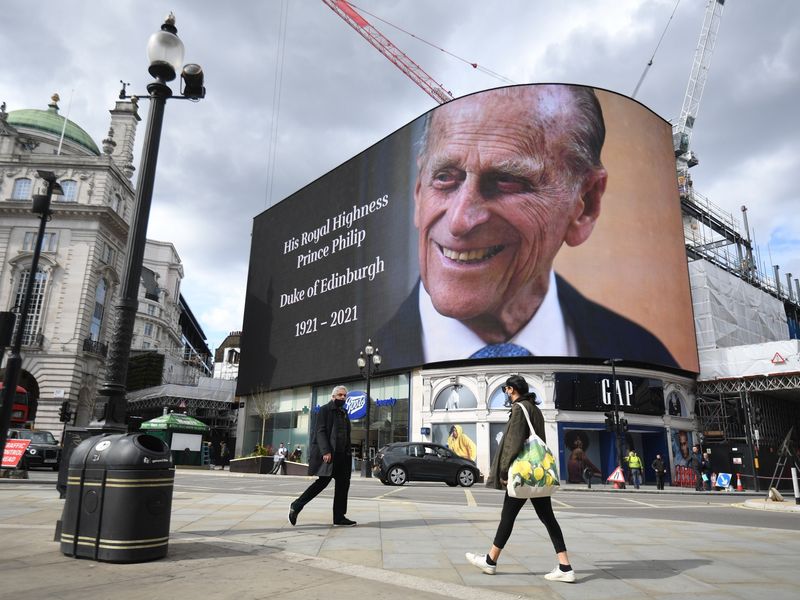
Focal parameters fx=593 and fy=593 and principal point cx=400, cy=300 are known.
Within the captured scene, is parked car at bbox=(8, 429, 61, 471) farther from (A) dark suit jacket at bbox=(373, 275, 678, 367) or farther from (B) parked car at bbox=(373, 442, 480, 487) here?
(A) dark suit jacket at bbox=(373, 275, 678, 367)

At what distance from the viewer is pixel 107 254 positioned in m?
53.2

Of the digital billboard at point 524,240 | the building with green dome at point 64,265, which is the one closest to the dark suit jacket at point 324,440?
the digital billboard at point 524,240

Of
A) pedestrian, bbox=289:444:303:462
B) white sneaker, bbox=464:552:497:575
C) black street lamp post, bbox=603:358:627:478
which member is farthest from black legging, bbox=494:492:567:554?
pedestrian, bbox=289:444:303:462

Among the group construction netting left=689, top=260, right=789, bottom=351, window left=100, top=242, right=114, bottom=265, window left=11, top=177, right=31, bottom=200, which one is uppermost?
window left=11, top=177, right=31, bottom=200

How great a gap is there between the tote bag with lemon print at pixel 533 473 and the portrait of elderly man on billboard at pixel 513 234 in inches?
1070

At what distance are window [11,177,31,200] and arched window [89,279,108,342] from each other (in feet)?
31.8

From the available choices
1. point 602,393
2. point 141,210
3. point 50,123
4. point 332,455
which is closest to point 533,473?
point 332,455

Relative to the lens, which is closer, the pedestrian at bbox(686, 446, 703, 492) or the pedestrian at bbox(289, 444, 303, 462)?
the pedestrian at bbox(686, 446, 703, 492)

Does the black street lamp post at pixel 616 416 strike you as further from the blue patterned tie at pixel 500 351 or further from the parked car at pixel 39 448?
the parked car at pixel 39 448

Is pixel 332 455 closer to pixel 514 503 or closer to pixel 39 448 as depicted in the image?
pixel 514 503

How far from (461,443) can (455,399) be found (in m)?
2.47

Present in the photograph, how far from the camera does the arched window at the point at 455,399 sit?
33375mm

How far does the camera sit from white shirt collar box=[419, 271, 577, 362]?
31.6 meters

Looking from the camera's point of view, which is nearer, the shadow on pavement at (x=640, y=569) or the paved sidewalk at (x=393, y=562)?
the paved sidewalk at (x=393, y=562)
